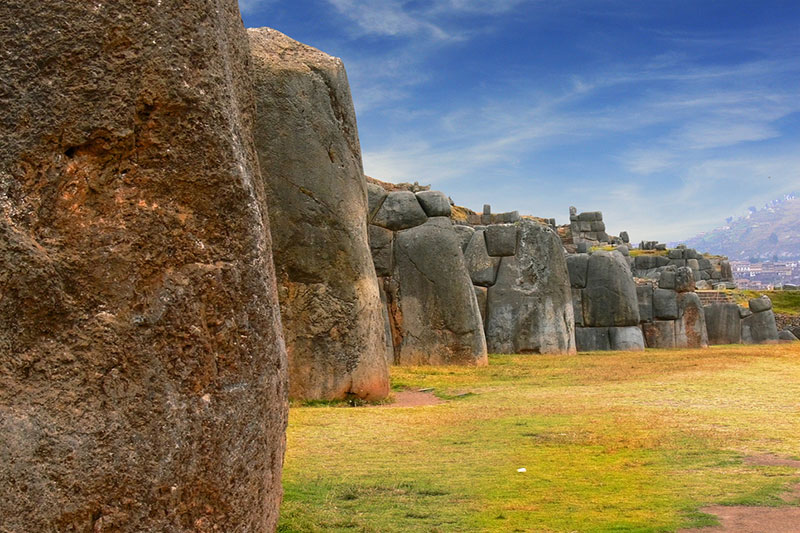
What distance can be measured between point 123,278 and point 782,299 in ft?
109

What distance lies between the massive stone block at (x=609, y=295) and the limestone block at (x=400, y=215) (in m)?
7.39

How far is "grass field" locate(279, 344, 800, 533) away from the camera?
428 cm

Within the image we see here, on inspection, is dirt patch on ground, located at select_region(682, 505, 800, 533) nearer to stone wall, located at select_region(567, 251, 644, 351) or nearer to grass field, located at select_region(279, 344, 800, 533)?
grass field, located at select_region(279, 344, 800, 533)

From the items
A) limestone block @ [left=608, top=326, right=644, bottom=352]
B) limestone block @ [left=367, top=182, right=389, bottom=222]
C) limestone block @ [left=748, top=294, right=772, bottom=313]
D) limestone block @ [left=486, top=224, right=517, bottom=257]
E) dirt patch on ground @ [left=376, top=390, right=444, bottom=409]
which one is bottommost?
dirt patch on ground @ [left=376, top=390, right=444, bottom=409]

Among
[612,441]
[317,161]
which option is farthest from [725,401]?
[317,161]

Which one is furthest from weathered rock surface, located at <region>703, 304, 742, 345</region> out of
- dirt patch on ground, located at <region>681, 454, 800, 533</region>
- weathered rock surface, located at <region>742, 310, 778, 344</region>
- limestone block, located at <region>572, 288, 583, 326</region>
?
dirt patch on ground, located at <region>681, 454, 800, 533</region>

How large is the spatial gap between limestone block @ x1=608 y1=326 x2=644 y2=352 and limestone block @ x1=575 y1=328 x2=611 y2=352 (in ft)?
0.38

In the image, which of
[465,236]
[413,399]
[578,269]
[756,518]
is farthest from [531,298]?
[756,518]

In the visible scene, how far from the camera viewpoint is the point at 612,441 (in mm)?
6105

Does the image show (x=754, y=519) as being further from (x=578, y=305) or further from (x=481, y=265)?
(x=578, y=305)

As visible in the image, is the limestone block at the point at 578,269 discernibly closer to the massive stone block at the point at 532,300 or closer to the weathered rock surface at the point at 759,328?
the massive stone block at the point at 532,300

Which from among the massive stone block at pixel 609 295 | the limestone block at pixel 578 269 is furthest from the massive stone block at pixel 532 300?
the limestone block at pixel 578 269

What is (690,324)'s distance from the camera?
22344 mm

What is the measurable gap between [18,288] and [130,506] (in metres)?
0.70
